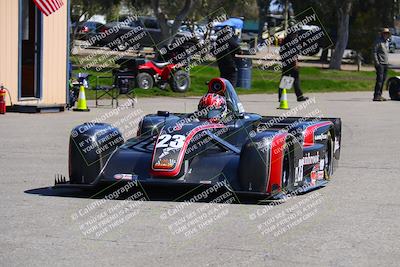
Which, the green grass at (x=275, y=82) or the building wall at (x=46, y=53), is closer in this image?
the building wall at (x=46, y=53)

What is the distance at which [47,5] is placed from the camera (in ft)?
68.2

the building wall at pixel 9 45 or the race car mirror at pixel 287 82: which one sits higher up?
the building wall at pixel 9 45

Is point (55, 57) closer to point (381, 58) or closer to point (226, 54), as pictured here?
point (226, 54)

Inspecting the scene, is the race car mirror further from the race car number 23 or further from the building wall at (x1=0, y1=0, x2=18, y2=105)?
the race car number 23

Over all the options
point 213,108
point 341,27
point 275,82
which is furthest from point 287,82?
point 341,27

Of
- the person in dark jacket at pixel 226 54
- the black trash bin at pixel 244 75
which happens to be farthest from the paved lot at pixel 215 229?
the black trash bin at pixel 244 75

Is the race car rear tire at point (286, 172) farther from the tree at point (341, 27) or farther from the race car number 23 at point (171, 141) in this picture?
the tree at point (341, 27)

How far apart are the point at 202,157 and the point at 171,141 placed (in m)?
0.39

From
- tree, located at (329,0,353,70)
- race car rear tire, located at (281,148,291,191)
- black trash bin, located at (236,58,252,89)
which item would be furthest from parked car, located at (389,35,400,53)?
race car rear tire, located at (281,148,291,191)

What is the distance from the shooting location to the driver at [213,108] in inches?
429

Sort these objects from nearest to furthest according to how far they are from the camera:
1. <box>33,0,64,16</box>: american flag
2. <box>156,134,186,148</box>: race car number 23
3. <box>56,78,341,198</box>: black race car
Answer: <box>56,78,341,198</box>: black race car, <box>156,134,186,148</box>: race car number 23, <box>33,0,64,16</box>: american flag

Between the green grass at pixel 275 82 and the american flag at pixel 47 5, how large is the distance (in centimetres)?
413

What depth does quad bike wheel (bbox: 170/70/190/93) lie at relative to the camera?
88.5 ft

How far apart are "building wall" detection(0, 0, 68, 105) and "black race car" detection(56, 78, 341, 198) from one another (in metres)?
9.76
